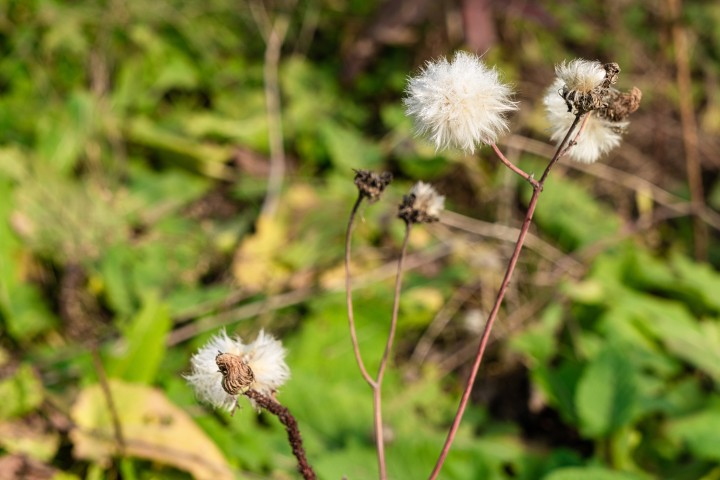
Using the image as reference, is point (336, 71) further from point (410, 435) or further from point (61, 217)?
point (410, 435)

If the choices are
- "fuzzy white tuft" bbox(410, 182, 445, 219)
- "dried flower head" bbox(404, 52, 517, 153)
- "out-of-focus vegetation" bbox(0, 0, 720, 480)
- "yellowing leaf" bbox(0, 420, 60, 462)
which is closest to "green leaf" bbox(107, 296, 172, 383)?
"out-of-focus vegetation" bbox(0, 0, 720, 480)

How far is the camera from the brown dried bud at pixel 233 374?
35.0 inches

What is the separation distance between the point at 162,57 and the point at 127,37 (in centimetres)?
16

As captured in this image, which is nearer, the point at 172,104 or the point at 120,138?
the point at 120,138

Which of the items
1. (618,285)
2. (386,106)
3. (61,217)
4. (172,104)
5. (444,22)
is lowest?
(61,217)

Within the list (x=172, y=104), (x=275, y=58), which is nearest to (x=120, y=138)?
(x=172, y=104)

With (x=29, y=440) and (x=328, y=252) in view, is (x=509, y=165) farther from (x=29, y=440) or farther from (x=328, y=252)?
(x=328, y=252)

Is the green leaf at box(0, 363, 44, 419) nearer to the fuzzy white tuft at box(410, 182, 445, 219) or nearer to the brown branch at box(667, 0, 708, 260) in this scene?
the fuzzy white tuft at box(410, 182, 445, 219)

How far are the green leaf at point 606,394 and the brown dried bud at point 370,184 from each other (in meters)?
1.02

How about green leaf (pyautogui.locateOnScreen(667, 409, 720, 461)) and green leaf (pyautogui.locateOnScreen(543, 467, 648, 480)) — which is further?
green leaf (pyautogui.locateOnScreen(667, 409, 720, 461))

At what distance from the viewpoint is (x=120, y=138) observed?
2.87 m

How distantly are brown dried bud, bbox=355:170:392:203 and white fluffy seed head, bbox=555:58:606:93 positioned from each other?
0.96 feet

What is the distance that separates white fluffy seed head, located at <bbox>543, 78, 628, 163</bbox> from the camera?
1.03 metres

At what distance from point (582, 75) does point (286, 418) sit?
559mm
